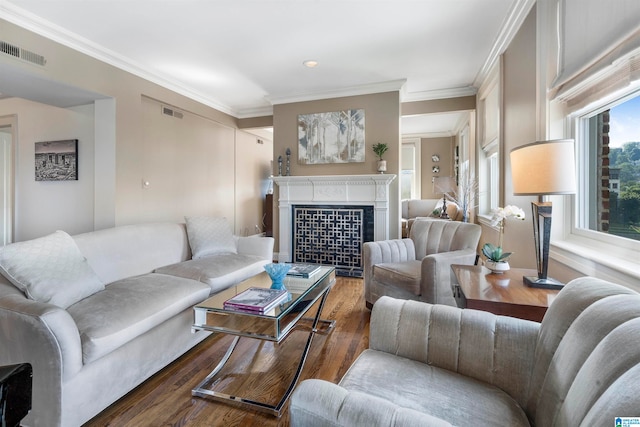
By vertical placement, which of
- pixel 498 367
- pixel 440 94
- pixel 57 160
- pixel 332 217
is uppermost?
pixel 440 94

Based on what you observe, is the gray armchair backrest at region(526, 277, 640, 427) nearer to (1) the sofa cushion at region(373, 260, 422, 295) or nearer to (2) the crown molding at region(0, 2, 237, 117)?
(1) the sofa cushion at region(373, 260, 422, 295)

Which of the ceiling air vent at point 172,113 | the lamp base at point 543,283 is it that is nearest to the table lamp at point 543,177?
the lamp base at point 543,283

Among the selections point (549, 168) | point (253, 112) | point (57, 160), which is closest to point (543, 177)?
point (549, 168)

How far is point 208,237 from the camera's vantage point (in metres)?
3.12

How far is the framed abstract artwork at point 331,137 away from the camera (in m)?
4.25

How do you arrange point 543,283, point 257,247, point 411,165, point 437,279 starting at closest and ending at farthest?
point 543,283 → point 437,279 → point 257,247 → point 411,165

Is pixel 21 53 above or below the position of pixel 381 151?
above

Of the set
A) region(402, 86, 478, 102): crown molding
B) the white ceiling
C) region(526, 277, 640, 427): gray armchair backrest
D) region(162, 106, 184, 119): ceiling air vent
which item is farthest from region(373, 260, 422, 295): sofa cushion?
region(162, 106, 184, 119): ceiling air vent

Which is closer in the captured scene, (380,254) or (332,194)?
(380,254)

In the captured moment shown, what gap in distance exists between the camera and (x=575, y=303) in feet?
2.90

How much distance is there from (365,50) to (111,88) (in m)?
2.83

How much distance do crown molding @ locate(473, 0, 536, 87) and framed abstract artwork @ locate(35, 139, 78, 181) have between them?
4.83 m

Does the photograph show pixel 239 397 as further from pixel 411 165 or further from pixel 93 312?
pixel 411 165

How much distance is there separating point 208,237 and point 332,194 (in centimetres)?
193
